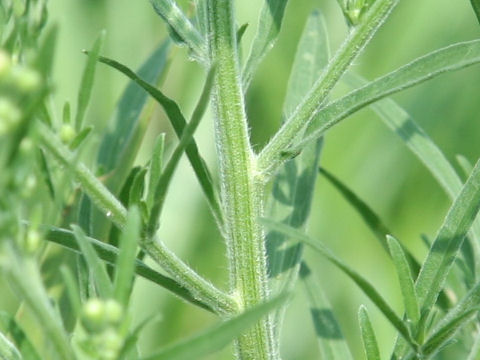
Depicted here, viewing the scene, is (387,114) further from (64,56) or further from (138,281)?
(64,56)

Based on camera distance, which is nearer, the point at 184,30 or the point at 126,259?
the point at 126,259

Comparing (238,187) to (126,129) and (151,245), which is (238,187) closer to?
(151,245)

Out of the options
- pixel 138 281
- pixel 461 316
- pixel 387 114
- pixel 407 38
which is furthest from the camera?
pixel 407 38

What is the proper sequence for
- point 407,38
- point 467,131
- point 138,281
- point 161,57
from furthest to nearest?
point 407,38 < point 467,131 < point 138,281 < point 161,57

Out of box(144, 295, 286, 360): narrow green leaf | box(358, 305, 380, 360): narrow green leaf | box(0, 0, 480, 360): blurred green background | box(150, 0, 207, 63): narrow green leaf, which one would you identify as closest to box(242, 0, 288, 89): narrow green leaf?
box(150, 0, 207, 63): narrow green leaf

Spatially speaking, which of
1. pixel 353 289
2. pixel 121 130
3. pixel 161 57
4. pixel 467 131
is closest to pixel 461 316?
pixel 121 130

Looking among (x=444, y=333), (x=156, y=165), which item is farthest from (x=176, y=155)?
(x=444, y=333)

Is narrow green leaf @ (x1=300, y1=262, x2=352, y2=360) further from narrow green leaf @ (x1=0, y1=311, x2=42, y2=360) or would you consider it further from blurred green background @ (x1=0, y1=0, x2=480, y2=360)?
blurred green background @ (x1=0, y1=0, x2=480, y2=360)
